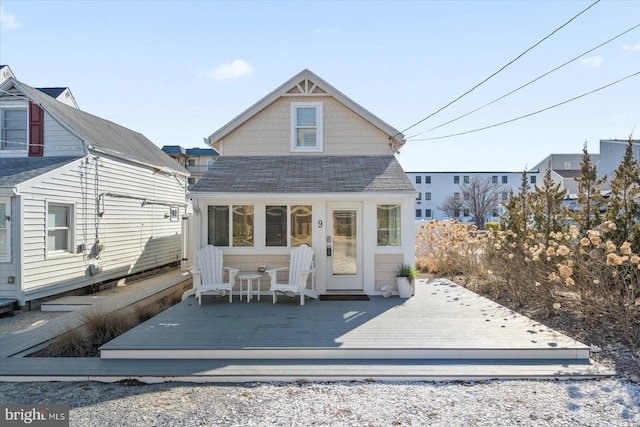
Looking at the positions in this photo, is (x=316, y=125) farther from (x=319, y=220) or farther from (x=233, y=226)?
(x=233, y=226)

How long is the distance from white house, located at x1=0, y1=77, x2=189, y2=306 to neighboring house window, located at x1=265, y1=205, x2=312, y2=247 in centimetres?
487

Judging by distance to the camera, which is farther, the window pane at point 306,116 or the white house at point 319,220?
the window pane at point 306,116

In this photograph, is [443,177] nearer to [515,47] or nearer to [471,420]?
[515,47]

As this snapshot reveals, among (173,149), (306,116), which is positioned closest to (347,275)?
(306,116)

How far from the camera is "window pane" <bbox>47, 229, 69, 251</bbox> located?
8.75 meters

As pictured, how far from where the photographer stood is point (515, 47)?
24.4 feet

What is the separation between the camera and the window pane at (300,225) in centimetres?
821

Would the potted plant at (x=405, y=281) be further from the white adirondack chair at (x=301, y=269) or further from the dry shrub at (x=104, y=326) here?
the dry shrub at (x=104, y=326)

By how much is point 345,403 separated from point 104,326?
3.90m

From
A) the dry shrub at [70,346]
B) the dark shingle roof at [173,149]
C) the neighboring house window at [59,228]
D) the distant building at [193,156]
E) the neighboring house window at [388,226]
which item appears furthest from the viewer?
the dark shingle roof at [173,149]

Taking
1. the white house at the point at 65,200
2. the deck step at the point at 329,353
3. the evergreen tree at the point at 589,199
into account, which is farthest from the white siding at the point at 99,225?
the evergreen tree at the point at 589,199

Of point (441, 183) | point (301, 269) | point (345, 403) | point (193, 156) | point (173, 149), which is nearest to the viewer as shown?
point (345, 403)

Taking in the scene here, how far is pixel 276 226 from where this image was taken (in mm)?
8227

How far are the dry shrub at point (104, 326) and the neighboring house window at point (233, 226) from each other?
267 cm
